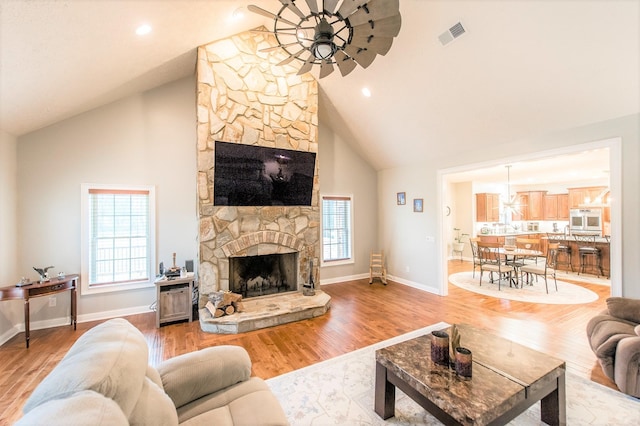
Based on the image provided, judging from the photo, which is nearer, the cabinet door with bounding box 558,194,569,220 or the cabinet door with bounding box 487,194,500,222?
the cabinet door with bounding box 558,194,569,220

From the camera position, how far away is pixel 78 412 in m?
0.80

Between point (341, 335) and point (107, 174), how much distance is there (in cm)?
424

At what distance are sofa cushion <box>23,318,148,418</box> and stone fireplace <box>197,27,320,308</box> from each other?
282 centimetres

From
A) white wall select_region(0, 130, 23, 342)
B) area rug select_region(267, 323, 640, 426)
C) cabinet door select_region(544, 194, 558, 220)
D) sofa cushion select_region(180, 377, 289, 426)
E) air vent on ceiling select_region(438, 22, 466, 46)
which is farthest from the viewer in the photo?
cabinet door select_region(544, 194, 558, 220)

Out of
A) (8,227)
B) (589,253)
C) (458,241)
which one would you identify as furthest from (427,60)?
(458,241)

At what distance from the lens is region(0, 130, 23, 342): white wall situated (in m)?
3.35

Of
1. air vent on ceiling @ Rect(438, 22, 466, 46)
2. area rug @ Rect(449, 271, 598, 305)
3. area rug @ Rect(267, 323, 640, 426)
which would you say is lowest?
area rug @ Rect(267, 323, 640, 426)

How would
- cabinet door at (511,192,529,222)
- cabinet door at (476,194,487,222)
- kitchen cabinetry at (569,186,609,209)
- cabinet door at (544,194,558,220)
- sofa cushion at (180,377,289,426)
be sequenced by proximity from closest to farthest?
sofa cushion at (180,377,289,426) < kitchen cabinetry at (569,186,609,209) < cabinet door at (476,194,487,222) < cabinet door at (544,194,558,220) < cabinet door at (511,192,529,222)

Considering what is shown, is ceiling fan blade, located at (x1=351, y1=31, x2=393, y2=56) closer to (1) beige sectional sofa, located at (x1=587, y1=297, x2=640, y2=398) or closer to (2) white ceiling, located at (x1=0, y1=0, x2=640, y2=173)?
(2) white ceiling, located at (x1=0, y1=0, x2=640, y2=173)

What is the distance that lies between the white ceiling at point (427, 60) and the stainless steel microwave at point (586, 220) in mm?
5798

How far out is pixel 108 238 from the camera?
4.15 meters

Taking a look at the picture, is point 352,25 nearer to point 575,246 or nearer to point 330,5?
point 330,5

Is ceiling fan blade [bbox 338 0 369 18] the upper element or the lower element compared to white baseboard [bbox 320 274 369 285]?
upper

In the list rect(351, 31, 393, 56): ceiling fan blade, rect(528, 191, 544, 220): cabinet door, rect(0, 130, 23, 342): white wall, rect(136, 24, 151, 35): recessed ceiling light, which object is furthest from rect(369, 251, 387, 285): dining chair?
rect(528, 191, 544, 220): cabinet door
